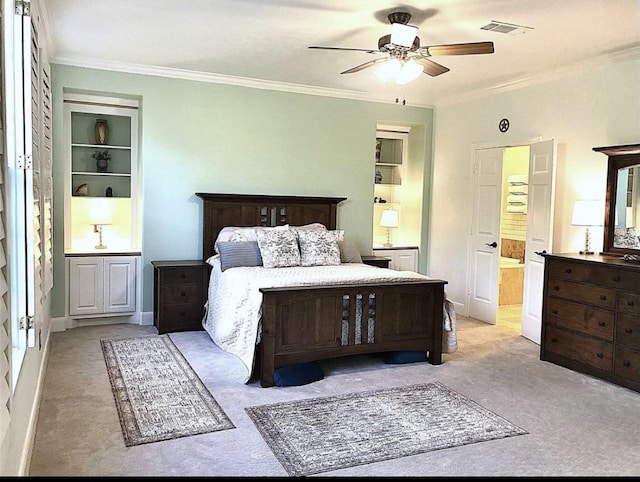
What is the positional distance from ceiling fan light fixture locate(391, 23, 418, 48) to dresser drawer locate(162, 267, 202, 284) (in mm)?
3001

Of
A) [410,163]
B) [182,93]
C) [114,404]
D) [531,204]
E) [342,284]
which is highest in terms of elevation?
[182,93]

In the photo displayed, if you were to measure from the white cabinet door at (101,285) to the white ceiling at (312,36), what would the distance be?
76.4 inches

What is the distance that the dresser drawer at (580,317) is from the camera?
4.19 metres

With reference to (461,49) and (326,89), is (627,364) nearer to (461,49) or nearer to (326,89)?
(461,49)

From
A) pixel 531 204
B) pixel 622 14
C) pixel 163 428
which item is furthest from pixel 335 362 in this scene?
pixel 622 14

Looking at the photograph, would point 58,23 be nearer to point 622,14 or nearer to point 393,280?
point 393,280

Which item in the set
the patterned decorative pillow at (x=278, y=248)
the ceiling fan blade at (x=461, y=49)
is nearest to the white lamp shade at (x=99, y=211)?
the patterned decorative pillow at (x=278, y=248)

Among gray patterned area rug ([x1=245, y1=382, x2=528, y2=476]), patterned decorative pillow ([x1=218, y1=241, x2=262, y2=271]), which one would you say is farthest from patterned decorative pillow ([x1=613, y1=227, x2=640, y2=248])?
patterned decorative pillow ([x1=218, y1=241, x2=262, y2=271])

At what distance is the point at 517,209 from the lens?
7.73 meters

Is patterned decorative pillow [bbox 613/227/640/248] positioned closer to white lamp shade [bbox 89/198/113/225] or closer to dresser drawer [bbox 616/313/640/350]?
dresser drawer [bbox 616/313/640/350]

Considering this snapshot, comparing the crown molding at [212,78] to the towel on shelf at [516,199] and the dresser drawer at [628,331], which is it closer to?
the towel on shelf at [516,199]

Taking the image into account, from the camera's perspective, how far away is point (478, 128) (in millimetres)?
6258

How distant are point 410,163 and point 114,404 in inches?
196

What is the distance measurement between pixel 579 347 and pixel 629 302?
23.3 inches
